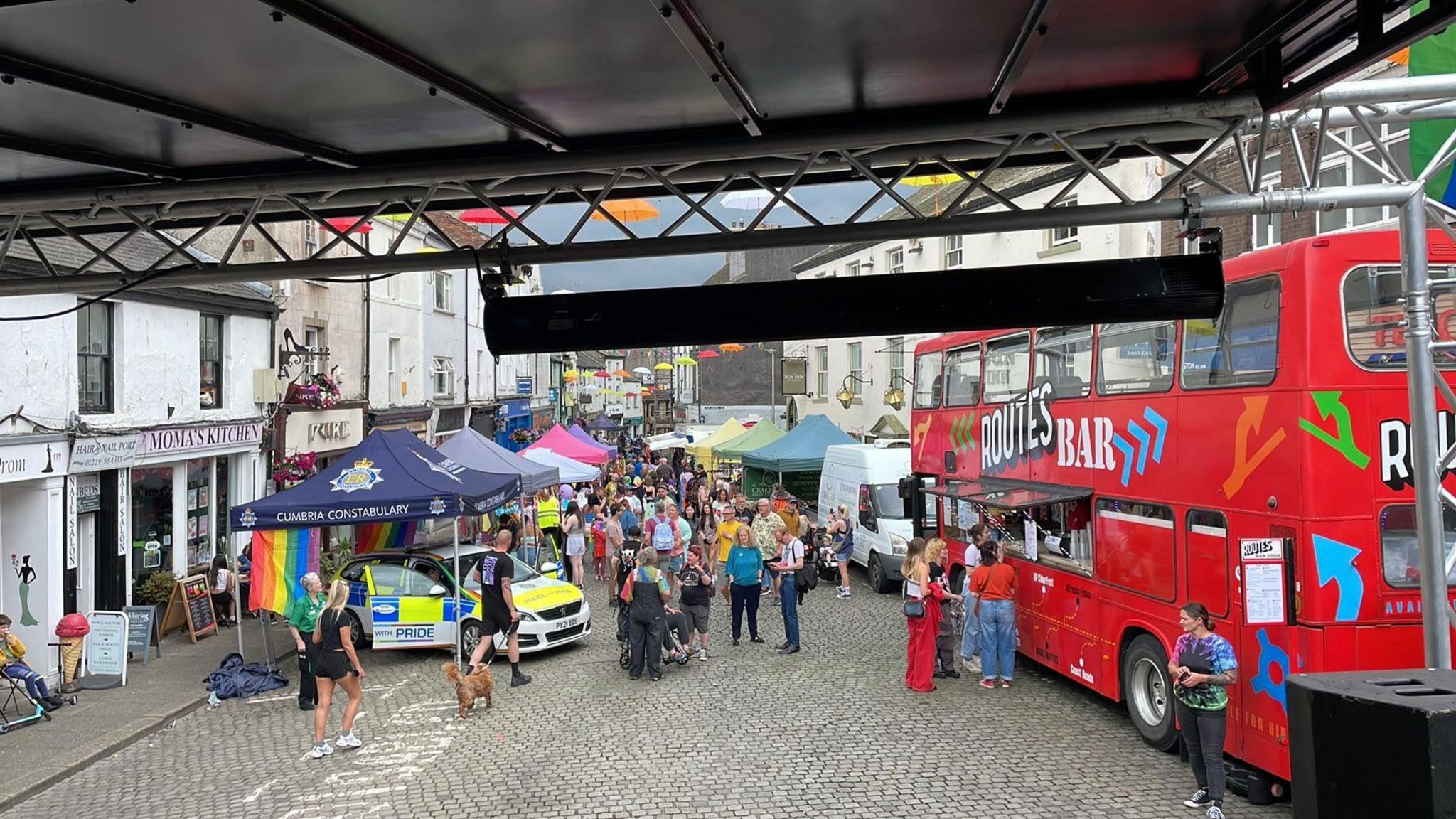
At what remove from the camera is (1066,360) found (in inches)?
401

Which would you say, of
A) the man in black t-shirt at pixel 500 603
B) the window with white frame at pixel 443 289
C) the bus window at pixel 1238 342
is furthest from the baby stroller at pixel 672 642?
the window with white frame at pixel 443 289

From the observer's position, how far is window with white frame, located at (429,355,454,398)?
90.3ft

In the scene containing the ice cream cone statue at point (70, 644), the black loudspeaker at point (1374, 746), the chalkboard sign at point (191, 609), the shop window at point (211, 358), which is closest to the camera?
the black loudspeaker at point (1374, 746)

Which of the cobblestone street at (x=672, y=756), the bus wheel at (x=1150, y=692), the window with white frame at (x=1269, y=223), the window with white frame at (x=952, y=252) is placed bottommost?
the cobblestone street at (x=672, y=756)

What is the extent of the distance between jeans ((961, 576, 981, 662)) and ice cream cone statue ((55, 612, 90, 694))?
10020 millimetres

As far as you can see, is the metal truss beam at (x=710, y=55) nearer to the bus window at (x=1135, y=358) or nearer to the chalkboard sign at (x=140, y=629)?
the bus window at (x=1135, y=358)

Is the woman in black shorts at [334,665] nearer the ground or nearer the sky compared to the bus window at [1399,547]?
nearer the ground

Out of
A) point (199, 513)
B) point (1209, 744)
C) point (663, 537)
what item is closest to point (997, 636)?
point (1209, 744)

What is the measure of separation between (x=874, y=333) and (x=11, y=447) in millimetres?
10390

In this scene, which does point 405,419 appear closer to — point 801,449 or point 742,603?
point 801,449

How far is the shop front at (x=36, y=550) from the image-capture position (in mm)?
11773

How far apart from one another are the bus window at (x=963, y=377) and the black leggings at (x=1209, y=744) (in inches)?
237

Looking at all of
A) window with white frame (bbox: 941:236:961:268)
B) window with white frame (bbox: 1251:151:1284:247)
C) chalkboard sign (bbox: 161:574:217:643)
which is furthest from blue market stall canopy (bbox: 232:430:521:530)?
window with white frame (bbox: 941:236:961:268)

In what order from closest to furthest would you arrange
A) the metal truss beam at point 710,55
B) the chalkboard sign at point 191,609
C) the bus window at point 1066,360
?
1. the metal truss beam at point 710,55
2. the bus window at point 1066,360
3. the chalkboard sign at point 191,609
